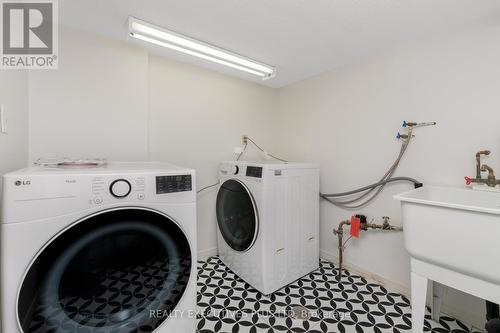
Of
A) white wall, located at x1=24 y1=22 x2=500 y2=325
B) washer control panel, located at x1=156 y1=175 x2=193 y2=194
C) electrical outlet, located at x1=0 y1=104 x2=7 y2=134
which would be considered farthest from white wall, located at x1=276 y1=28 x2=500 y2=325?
electrical outlet, located at x1=0 y1=104 x2=7 y2=134

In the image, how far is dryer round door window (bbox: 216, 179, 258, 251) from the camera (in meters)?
1.73

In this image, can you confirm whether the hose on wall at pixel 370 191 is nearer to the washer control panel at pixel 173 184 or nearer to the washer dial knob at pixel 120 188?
the washer control panel at pixel 173 184

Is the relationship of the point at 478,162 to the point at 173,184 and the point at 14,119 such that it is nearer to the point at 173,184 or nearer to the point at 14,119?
the point at 173,184

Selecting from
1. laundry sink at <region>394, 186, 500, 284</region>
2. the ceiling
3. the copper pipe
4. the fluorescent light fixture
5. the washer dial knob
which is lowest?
laundry sink at <region>394, 186, 500, 284</region>

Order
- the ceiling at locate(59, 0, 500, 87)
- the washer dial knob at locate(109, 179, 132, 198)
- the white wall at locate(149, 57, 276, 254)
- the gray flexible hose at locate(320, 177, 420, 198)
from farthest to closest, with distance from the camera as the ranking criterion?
the white wall at locate(149, 57, 276, 254) < the gray flexible hose at locate(320, 177, 420, 198) < the ceiling at locate(59, 0, 500, 87) < the washer dial knob at locate(109, 179, 132, 198)

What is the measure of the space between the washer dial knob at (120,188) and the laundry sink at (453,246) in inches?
50.3

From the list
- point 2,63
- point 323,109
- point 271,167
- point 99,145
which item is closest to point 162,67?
point 99,145

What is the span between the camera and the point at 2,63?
1119mm

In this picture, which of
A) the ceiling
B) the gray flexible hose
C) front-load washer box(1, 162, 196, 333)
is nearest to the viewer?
front-load washer box(1, 162, 196, 333)

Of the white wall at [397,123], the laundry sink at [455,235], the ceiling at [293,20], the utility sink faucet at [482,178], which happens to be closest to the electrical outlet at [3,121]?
the ceiling at [293,20]

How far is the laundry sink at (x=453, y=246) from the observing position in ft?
2.90

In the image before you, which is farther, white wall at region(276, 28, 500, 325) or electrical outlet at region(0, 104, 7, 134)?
white wall at region(276, 28, 500, 325)

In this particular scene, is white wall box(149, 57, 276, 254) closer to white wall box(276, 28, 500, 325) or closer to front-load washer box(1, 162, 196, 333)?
white wall box(276, 28, 500, 325)

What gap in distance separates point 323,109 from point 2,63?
7.57 feet
